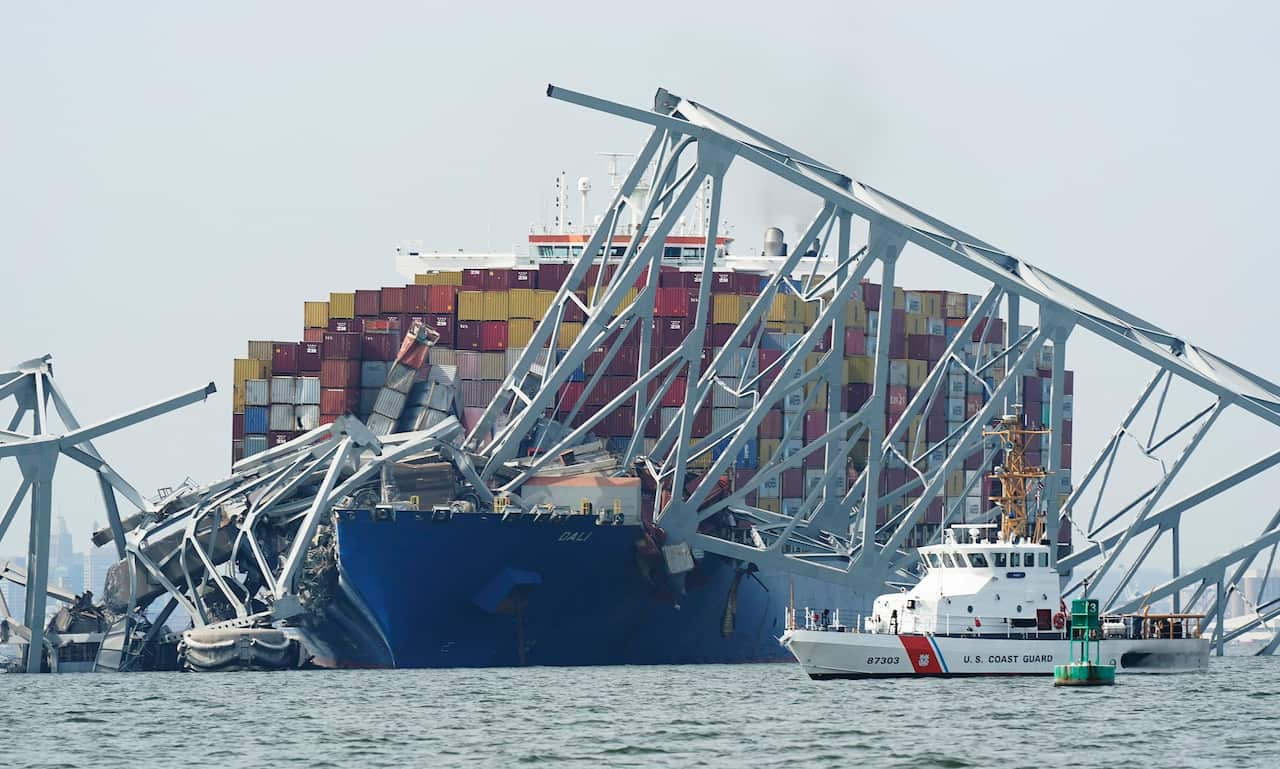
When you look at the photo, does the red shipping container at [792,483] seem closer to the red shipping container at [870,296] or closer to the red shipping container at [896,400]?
the red shipping container at [896,400]

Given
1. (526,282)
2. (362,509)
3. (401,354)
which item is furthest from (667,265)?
(362,509)

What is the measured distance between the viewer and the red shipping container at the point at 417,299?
306 ft

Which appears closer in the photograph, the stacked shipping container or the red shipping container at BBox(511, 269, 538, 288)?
the stacked shipping container

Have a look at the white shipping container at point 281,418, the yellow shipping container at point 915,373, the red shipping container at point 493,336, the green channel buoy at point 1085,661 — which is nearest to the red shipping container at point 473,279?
the red shipping container at point 493,336

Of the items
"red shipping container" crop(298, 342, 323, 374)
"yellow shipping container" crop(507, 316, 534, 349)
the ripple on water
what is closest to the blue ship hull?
the ripple on water

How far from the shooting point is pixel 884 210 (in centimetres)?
7619

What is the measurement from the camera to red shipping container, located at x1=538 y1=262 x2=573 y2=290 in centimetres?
9306

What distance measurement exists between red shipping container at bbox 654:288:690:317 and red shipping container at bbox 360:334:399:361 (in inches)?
402

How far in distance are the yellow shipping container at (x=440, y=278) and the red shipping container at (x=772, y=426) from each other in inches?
624

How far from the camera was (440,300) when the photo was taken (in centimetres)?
9300

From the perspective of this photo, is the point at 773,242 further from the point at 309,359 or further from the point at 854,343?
the point at 309,359

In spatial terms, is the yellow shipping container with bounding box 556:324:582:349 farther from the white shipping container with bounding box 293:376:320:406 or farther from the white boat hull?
the white boat hull

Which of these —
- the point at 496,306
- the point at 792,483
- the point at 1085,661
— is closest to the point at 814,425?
the point at 792,483

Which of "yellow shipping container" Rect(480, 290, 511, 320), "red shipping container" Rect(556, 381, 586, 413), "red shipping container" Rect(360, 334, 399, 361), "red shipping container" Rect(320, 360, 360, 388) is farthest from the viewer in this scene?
"yellow shipping container" Rect(480, 290, 511, 320)
